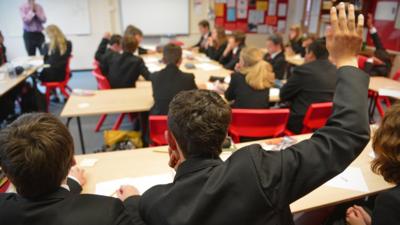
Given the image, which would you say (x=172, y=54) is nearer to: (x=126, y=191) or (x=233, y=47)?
(x=126, y=191)

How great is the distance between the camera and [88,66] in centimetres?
771

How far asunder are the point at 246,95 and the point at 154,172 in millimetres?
1441

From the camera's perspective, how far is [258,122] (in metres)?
2.48

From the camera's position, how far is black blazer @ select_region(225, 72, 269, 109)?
2.85 m

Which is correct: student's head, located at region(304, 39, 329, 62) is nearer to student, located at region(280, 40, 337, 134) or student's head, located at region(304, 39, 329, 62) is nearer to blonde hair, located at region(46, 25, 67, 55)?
student, located at region(280, 40, 337, 134)

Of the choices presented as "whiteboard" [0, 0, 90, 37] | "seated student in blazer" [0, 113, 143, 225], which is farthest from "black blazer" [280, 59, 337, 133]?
"whiteboard" [0, 0, 90, 37]

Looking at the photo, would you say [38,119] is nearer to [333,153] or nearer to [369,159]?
[333,153]

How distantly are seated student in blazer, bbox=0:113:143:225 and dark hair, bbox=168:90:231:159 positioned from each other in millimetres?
313

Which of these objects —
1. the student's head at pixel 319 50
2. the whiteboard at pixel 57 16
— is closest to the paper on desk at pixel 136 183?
the student's head at pixel 319 50

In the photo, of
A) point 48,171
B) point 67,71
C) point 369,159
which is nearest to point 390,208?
point 369,159

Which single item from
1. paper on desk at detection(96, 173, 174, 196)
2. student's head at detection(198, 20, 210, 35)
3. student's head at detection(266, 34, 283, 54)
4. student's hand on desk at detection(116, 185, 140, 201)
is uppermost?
student's head at detection(198, 20, 210, 35)

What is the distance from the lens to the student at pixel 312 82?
2.94 metres

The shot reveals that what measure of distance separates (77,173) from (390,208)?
1406 millimetres

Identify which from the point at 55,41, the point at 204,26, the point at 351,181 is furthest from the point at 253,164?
the point at 204,26
